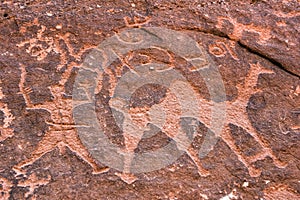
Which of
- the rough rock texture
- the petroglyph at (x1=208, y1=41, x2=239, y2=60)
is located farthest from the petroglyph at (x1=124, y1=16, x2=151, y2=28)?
the petroglyph at (x1=208, y1=41, x2=239, y2=60)

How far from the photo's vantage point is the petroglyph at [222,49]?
254 cm

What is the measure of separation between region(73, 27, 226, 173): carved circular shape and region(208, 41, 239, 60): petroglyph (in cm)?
5


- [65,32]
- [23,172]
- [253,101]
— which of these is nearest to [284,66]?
[253,101]

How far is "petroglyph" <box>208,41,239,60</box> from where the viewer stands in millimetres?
2545

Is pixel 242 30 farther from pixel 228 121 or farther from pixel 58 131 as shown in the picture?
pixel 58 131

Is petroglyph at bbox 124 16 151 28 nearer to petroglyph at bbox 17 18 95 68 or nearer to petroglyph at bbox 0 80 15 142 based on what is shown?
petroglyph at bbox 17 18 95 68

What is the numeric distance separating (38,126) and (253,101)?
1.00 meters

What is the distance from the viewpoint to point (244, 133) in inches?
89.7

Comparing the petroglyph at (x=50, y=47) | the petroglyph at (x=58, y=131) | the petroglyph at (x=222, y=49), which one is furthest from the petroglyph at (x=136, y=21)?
the petroglyph at (x=58, y=131)

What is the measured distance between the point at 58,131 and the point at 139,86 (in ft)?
1.46

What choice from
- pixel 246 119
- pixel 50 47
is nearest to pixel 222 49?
pixel 246 119

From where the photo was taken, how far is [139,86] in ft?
7.90

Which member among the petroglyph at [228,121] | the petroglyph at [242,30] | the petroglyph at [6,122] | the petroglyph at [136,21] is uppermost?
the petroglyph at [242,30]

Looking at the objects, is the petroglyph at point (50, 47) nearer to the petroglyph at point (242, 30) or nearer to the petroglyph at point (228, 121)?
the petroglyph at point (228, 121)
